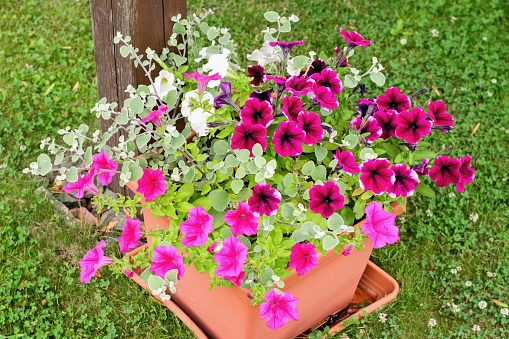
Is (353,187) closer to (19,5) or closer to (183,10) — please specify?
(183,10)

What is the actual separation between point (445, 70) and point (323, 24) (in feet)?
2.95

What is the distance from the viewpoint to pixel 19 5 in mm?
4012

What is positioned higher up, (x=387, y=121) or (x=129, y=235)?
(x=387, y=121)

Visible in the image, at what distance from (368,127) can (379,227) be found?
391 millimetres

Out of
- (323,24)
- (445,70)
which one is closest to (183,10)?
(323,24)

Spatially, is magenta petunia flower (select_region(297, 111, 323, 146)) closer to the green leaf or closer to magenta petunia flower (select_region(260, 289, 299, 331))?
the green leaf

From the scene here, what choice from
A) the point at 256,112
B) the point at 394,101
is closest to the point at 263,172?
the point at 256,112

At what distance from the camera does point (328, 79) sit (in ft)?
6.82

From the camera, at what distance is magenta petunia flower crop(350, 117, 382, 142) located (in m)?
2.01

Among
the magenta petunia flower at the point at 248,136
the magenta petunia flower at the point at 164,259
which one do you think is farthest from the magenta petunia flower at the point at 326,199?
the magenta petunia flower at the point at 164,259

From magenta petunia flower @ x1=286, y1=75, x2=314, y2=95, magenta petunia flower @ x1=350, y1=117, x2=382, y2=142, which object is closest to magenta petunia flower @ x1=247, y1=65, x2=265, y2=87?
magenta petunia flower @ x1=286, y1=75, x2=314, y2=95

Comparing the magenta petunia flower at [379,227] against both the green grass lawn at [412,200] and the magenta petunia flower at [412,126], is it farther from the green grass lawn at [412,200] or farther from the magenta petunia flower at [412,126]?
the green grass lawn at [412,200]

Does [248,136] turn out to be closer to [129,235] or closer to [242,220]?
[242,220]

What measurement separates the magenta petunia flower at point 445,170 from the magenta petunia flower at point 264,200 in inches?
24.2
